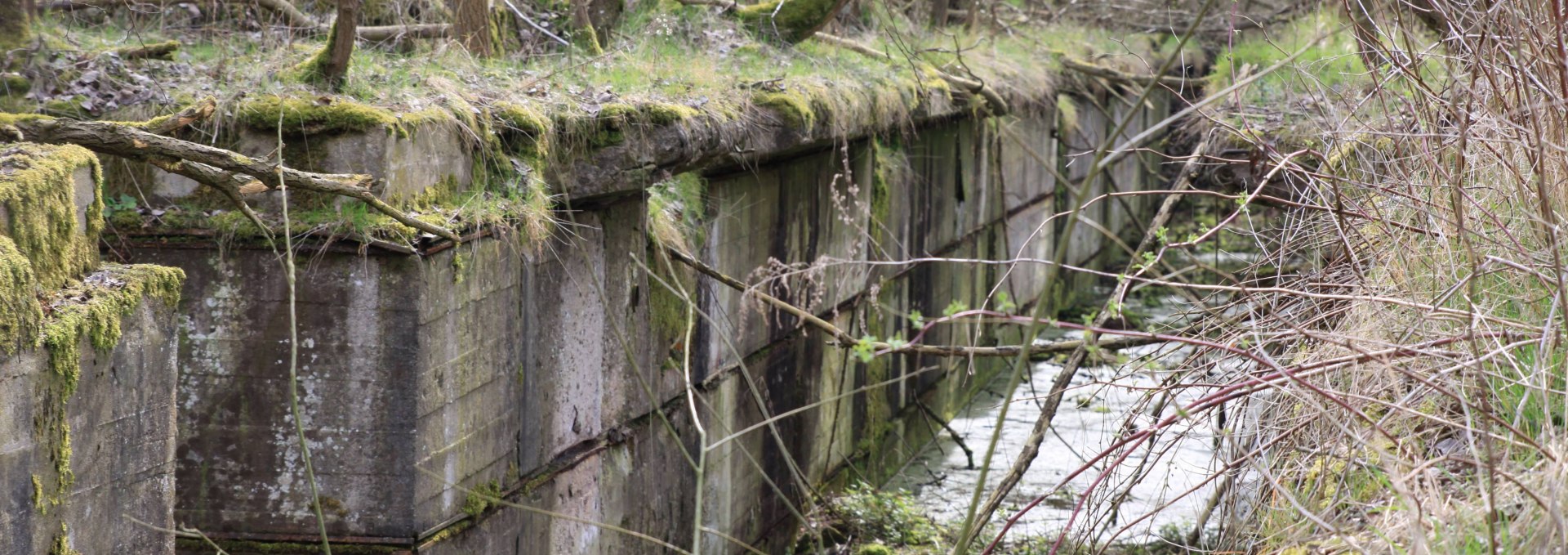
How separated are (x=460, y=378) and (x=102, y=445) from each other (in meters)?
1.62

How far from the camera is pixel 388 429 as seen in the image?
4344mm

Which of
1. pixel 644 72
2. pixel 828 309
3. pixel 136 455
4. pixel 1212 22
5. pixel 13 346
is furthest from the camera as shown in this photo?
pixel 1212 22

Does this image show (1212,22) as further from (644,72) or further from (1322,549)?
(1322,549)

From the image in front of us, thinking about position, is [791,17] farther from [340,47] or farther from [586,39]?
[340,47]

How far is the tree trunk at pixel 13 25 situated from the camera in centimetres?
475

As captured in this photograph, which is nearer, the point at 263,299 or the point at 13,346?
the point at 13,346

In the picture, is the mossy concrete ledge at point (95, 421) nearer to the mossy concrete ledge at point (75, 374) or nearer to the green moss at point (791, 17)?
the mossy concrete ledge at point (75, 374)

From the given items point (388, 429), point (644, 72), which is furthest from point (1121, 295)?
point (644, 72)

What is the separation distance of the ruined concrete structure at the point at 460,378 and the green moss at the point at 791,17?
1171mm

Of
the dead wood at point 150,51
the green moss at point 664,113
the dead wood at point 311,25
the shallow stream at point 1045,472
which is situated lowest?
the shallow stream at point 1045,472

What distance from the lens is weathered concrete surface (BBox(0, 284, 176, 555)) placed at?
2721 millimetres

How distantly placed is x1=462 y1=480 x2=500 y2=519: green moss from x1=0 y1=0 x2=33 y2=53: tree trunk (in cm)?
210

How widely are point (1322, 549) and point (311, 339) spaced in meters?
2.92

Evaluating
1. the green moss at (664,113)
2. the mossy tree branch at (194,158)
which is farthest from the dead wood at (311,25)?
the mossy tree branch at (194,158)
